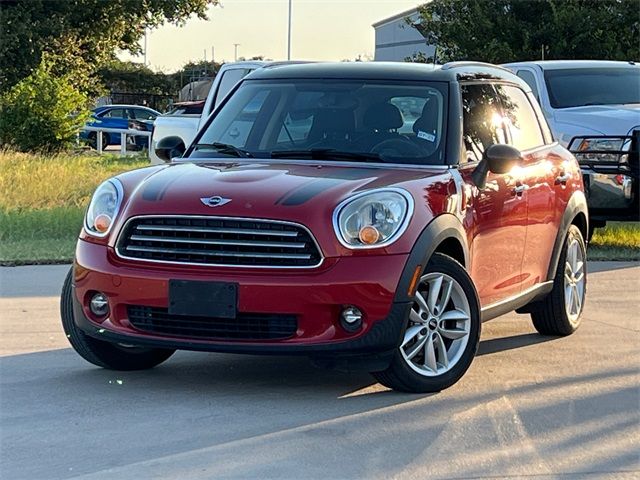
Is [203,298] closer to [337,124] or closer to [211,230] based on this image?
[211,230]

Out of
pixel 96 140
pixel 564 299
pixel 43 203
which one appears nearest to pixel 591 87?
pixel 564 299

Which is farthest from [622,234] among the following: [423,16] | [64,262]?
[423,16]

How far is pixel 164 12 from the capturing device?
36.4 metres

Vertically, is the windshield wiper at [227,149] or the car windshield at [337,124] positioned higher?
the car windshield at [337,124]

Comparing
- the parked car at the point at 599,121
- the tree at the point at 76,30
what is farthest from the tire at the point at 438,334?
the tree at the point at 76,30

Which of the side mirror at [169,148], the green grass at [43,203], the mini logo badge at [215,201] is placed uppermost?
the side mirror at [169,148]

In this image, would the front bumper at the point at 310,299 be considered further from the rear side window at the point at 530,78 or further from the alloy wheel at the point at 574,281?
the rear side window at the point at 530,78

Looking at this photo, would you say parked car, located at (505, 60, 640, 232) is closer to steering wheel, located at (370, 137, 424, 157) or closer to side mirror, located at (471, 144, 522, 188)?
side mirror, located at (471, 144, 522, 188)

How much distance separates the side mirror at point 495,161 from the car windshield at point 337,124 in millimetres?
237

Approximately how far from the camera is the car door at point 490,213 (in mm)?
6340

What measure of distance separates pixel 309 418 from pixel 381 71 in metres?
2.39

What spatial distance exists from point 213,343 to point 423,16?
20.1 meters

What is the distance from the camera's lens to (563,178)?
7578 mm

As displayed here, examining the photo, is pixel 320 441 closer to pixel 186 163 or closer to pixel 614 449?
pixel 614 449
